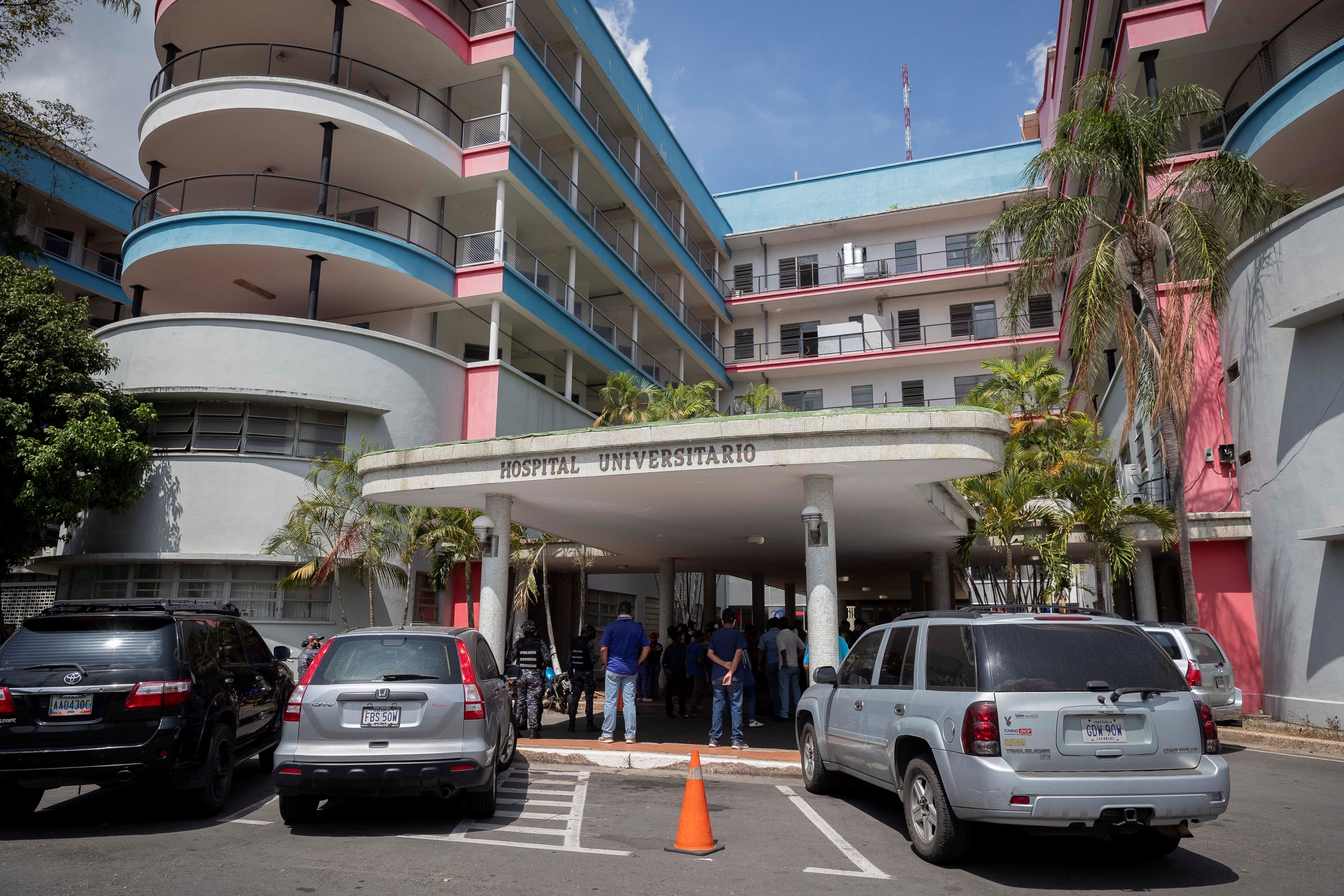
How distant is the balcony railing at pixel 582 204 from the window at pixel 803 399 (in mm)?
3944

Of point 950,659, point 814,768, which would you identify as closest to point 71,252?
point 814,768

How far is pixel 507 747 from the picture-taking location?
9977 mm

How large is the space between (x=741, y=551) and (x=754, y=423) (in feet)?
33.6

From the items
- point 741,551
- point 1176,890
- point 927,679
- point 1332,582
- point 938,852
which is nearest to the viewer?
point 1176,890

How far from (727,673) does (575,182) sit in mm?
19195

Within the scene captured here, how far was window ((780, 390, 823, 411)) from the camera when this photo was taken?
38719mm

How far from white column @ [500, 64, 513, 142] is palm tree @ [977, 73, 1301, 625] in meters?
12.9

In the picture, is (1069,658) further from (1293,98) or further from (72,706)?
(1293,98)

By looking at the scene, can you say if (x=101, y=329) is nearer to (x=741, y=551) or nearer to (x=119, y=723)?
(x=741, y=551)

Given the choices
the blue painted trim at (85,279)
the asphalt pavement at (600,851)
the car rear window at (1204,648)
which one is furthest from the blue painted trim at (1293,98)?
the blue painted trim at (85,279)

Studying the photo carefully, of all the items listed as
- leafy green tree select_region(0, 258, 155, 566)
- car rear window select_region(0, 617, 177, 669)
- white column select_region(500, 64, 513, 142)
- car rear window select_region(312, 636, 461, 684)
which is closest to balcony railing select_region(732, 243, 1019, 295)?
white column select_region(500, 64, 513, 142)

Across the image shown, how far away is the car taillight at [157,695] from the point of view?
7312mm

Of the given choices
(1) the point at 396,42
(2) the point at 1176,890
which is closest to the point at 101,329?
(1) the point at 396,42

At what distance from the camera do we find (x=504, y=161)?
23.4 metres
